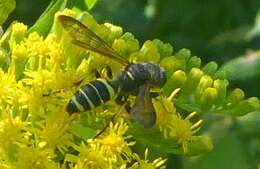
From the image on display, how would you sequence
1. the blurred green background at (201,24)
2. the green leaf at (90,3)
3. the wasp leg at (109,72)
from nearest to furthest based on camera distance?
the wasp leg at (109,72), the green leaf at (90,3), the blurred green background at (201,24)

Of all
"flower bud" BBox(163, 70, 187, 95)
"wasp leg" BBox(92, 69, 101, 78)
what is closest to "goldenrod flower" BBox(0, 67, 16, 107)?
"wasp leg" BBox(92, 69, 101, 78)

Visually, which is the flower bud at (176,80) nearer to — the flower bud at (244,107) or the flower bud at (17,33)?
the flower bud at (244,107)

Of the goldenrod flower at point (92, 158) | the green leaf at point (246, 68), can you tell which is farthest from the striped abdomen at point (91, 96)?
the green leaf at point (246, 68)

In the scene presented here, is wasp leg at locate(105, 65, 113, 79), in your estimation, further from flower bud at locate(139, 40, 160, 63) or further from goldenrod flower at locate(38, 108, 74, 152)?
goldenrod flower at locate(38, 108, 74, 152)

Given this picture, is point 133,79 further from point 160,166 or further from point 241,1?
point 241,1

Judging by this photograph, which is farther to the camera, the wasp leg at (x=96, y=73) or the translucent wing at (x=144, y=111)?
the wasp leg at (x=96, y=73)

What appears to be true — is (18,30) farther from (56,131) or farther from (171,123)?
(171,123)

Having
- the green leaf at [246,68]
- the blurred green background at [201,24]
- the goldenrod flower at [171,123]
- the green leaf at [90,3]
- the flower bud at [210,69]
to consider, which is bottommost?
the goldenrod flower at [171,123]

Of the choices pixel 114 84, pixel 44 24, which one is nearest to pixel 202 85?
pixel 114 84
